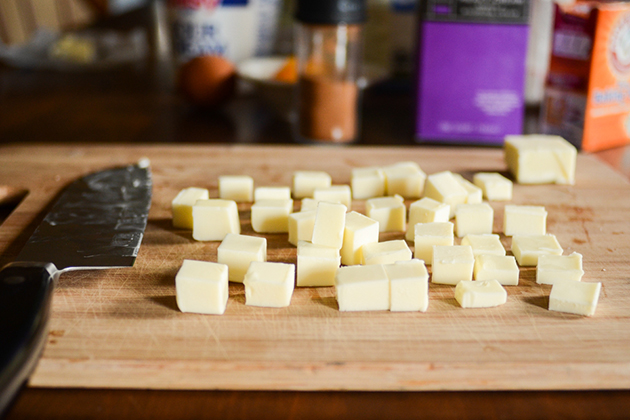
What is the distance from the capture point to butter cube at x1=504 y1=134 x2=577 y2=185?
127 cm

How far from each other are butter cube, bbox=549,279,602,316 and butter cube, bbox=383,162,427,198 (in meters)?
0.45

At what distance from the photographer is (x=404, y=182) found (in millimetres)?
1227

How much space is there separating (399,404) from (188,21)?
5.38 feet

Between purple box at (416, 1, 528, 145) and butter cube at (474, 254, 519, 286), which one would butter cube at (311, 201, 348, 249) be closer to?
butter cube at (474, 254, 519, 286)

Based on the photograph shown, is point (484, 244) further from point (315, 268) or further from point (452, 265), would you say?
point (315, 268)

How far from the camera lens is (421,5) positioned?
149 cm

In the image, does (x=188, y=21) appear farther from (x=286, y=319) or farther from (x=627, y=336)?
(x=627, y=336)

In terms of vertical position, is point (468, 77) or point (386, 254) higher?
point (468, 77)

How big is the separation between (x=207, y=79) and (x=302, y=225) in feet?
3.37

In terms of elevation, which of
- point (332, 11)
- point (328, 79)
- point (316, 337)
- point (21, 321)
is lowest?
point (316, 337)

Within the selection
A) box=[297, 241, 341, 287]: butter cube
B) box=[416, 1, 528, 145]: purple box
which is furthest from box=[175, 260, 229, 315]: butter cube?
box=[416, 1, 528, 145]: purple box

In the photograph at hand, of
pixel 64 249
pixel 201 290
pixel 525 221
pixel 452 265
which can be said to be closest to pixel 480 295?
pixel 452 265

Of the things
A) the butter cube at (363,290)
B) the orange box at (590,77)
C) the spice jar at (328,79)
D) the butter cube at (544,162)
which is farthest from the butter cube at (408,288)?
the orange box at (590,77)

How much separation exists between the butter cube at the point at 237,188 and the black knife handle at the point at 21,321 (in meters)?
0.48
